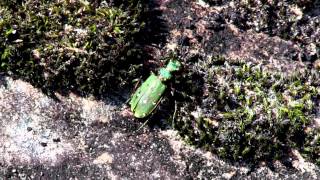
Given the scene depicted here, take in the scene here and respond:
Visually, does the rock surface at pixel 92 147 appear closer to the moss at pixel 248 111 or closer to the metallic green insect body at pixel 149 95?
the moss at pixel 248 111

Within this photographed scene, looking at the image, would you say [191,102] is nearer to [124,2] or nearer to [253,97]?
[253,97]

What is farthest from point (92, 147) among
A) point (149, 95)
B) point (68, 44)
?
point (68, 44)

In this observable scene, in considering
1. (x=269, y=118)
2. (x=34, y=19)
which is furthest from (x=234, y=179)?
(x=34, y=19)

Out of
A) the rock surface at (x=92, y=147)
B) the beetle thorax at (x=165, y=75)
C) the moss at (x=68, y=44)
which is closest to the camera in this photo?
the rock surface at (x=92, y=147)

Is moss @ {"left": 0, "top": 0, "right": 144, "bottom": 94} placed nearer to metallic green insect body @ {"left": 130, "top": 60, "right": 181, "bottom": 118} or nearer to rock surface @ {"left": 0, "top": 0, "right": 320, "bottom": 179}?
rock surface @ {"left": 0, "top": 0, "right": 320, "bottom": 179}

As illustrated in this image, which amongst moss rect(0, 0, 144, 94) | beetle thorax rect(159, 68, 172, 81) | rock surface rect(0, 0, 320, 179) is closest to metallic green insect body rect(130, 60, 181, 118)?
beetle thorax rect(159, 68, 172, 81)

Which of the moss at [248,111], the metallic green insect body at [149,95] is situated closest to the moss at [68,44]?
the metallic green insect body at [149,95]

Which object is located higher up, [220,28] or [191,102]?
[220,28]

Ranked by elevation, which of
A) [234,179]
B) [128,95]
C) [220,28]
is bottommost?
[234,179]
